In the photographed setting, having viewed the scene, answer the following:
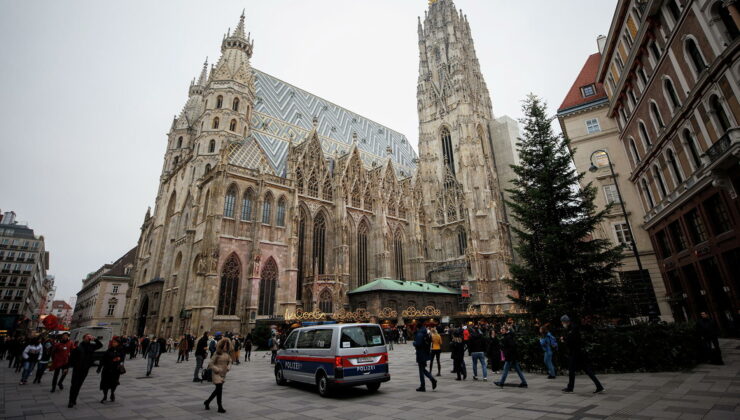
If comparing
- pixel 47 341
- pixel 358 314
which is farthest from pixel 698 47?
pixel 47 341

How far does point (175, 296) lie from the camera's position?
30.2 meters

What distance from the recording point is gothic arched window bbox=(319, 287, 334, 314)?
32.3 meters

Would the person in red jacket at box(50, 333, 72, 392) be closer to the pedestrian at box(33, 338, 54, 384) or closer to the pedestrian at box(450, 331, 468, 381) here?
the pedestrian at box(33, 338, 54, 384)

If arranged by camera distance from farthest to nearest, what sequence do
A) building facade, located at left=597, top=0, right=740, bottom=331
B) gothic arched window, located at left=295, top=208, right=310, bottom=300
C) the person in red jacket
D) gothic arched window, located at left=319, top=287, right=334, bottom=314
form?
gothic arched window, located at left=295, top=208, right=310, bottom=300
gothic arched window, located at left=319, top=287, right=334, bottom=314
building facade, located at left=597, top=0, right=740, bottom=331
the person in red jacket

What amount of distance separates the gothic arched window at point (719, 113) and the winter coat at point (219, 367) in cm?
1898

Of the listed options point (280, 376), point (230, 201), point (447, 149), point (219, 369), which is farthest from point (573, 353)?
point (447, 149)

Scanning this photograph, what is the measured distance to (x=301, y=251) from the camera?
114 feet

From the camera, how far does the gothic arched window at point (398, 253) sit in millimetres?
42812

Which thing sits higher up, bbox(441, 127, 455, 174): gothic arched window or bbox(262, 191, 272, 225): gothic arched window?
bbox(441, 127, 455, 174): gothic arched window

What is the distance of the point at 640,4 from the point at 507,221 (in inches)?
1307

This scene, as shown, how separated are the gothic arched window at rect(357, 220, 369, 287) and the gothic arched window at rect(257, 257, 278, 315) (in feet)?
35.3

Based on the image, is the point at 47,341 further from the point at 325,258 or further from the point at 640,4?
the point at 640,4

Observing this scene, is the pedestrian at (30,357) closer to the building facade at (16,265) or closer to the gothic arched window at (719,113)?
the gothic arched window at (719,113)

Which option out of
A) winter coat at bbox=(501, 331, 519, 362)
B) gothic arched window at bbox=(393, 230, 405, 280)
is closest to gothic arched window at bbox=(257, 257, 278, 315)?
gothic arched window at bbox=(393, 230, 405, 280)
